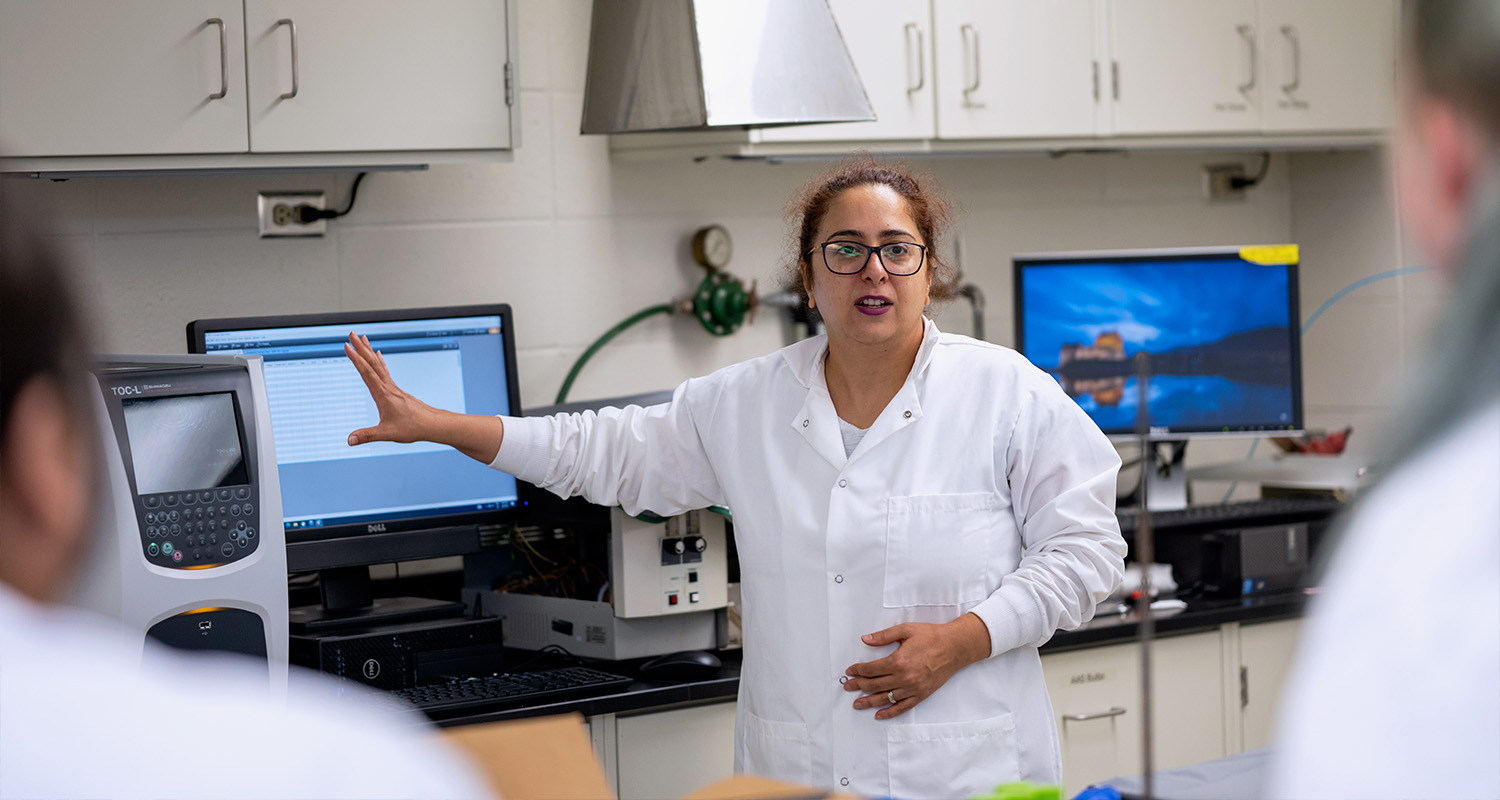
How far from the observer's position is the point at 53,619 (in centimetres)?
59

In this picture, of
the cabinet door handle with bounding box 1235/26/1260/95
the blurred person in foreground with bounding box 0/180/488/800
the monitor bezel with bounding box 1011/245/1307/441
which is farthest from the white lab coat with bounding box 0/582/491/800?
the cabinet door handle with bounding box 1235/26/1260/95

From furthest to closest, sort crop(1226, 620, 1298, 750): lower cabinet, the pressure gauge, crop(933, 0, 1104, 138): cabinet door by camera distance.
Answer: the pressure gauge
crop(933, 0, 1104, 138): cabinet door
crop(1226, 620, 1298, 750): lower cabinet

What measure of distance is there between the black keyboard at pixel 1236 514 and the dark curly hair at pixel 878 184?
0.89 m

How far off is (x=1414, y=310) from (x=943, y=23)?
4.68 ft

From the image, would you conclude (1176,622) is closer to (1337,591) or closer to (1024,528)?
(1024,528)

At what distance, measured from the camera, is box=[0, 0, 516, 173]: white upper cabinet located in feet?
6.44

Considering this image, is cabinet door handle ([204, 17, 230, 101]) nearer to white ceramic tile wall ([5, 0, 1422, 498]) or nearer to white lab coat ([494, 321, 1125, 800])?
white ceramic tile wall ([5, 0, 1422, 498])

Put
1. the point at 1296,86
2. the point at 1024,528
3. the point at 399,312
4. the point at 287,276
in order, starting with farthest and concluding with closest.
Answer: the point at 1296,86
the point at 287,276
the point at 399,312
the point at 1024,528

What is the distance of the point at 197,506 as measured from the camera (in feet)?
5.12

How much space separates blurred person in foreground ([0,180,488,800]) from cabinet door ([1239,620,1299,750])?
2252 mm

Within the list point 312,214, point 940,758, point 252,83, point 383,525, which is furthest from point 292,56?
point 940,758

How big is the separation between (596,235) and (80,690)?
228 centimetres

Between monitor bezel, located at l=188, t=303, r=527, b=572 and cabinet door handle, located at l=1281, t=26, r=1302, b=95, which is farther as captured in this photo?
cabinet door handle, located at l=1281, t=26, r=1302, b=95

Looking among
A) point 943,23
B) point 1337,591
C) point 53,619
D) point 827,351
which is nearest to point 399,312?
point 827,351
